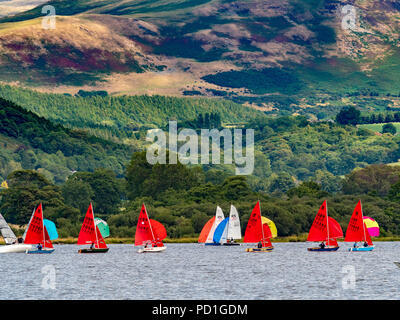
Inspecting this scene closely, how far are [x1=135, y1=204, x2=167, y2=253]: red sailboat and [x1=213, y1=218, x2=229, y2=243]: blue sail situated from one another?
12.9 m

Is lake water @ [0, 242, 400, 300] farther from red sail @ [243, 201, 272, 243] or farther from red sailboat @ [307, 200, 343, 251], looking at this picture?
red sail @ [243, 201, 272, 243]

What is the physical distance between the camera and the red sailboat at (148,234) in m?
128

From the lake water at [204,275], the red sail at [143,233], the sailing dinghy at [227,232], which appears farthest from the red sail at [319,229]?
the red sail at [143,233]

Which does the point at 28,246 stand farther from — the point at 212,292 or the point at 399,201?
the point at 399,201

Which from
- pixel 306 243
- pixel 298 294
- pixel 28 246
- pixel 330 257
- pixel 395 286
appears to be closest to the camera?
pixel 298 294

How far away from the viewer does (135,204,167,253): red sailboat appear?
128 m

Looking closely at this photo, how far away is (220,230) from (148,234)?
60.1ft

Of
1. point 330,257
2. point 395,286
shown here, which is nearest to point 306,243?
point 330,257

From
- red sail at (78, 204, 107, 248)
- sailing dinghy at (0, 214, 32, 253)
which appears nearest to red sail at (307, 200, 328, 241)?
red sail at (78, 204, 107, 248)

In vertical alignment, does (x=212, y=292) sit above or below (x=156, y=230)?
below

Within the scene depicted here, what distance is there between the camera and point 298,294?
82.8 meters

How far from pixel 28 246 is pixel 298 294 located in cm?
6659

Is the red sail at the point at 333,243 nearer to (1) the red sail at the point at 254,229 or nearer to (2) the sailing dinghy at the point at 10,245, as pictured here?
(1) the red sail at the point at 254,229
